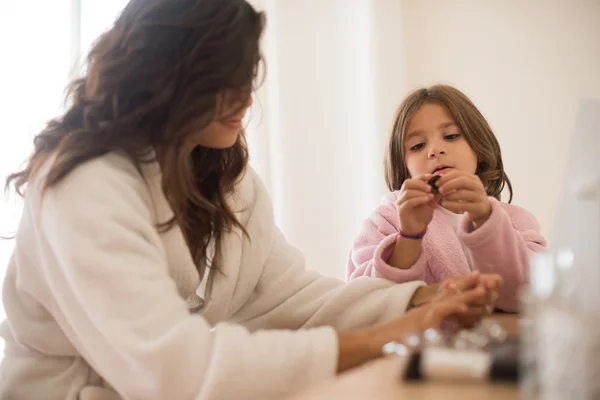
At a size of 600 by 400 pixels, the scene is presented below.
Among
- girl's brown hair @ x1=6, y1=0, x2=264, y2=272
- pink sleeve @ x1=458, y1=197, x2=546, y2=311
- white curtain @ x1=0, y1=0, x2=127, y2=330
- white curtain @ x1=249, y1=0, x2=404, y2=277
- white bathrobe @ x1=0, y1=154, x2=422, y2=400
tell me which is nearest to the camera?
white bathrobe @ x1=0, y1=154, x2=422, y2=400

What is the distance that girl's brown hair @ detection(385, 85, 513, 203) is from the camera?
1562 mm

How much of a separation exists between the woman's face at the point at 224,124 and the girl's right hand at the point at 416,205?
0.32 m

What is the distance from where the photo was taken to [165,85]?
105 centimetres

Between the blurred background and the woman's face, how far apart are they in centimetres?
103

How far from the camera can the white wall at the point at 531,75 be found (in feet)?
7.34

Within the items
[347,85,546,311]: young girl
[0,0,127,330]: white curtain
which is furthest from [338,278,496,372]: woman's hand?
[0,0,127,330]: white curtain

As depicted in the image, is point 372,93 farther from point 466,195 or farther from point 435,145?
point 466,195

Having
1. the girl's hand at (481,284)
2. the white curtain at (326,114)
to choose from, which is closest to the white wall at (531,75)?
the white curtain at (326,114)

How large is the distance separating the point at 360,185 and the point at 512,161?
491 millimetres

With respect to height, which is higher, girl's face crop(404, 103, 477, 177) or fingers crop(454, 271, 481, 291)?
girl's face crop(404, 103, 477, 177)

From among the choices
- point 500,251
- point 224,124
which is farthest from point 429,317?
point 224,124

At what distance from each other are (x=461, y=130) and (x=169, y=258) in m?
0.77

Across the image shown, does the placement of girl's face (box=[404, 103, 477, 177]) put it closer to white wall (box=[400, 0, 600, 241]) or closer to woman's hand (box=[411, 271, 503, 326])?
woman's hand (box=[411, 271, 503, 326])

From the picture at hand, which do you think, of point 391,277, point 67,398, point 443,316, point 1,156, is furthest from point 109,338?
point 1,156
